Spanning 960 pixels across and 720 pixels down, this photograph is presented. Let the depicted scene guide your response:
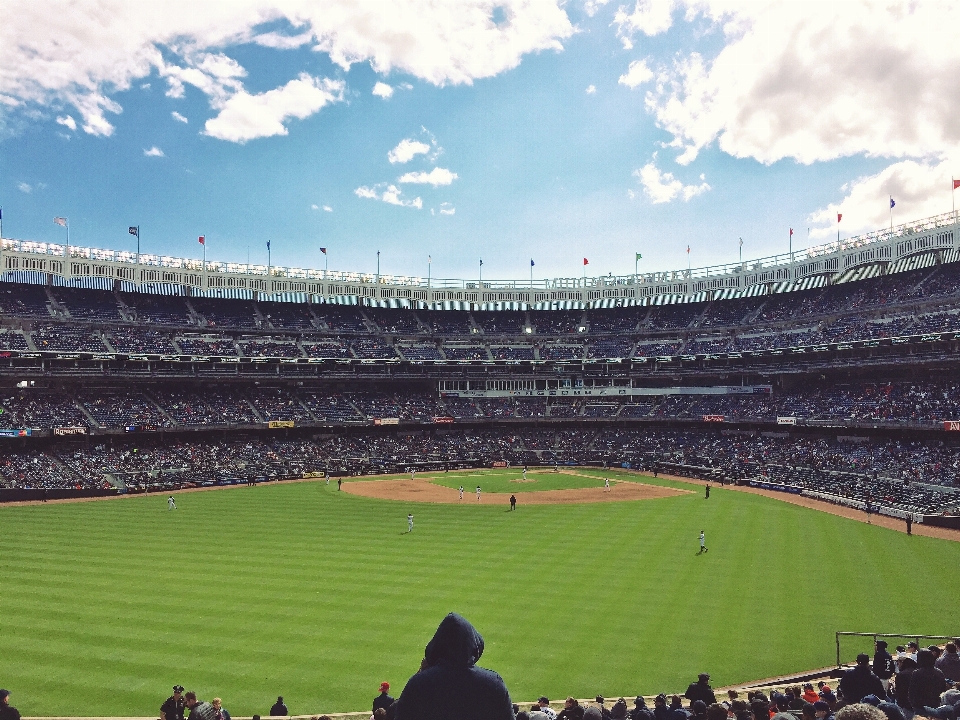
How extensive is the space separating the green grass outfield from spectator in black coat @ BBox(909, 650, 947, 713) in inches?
321

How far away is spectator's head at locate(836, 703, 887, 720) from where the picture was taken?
432 cm

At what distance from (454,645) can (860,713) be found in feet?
10.4

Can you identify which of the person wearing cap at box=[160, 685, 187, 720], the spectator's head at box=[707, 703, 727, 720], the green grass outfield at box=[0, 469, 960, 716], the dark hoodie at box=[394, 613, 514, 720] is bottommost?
the green grass outfield at box=[0, 469, 960, 716]

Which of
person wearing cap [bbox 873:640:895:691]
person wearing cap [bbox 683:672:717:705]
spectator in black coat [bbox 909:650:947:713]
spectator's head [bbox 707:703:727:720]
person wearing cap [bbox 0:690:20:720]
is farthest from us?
person wearing cap [bbox 873:640:895:691]

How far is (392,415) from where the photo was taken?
3113 inches

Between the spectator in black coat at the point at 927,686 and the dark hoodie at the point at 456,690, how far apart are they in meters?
7.80

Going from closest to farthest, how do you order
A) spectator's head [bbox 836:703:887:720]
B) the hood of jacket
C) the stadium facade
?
the hood of jacket, spectator's head [bbox 836:703:887:720], the stadium facade

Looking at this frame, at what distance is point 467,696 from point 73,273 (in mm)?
84176

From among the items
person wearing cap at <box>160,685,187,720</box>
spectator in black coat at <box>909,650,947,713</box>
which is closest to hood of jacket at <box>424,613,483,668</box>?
spectator in black coat at <box>909,650,947,713</box>

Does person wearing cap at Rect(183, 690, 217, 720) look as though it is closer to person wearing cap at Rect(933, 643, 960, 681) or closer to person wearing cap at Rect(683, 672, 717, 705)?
person wearing cap at Rect(683, 672, 717, 705)

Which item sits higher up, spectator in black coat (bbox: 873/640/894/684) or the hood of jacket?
the hood of jacket

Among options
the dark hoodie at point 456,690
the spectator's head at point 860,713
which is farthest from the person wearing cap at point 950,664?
the dark hoodie at point 456,690

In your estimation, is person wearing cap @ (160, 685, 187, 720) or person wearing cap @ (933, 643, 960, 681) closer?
person wearing cap @ (933, 643, 960, 681)

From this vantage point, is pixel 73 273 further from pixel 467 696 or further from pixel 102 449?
pixel 467 696
